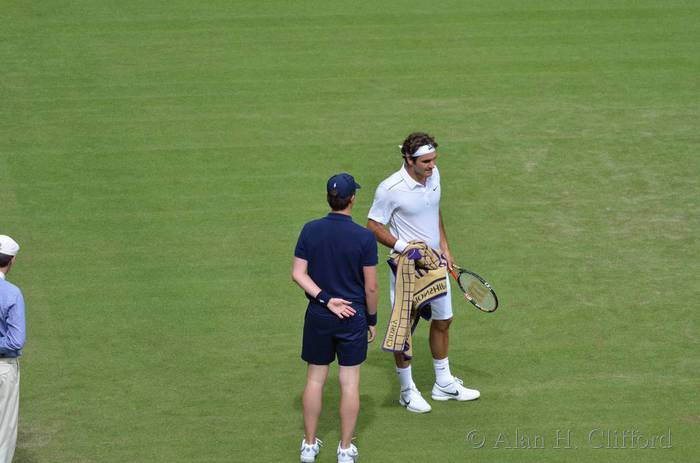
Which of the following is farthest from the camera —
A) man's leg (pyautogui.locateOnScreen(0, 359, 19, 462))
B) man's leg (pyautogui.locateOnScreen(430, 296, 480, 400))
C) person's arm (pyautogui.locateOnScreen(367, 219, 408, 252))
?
man's leg (pyautogui.locateOnScreen(430, 296, 480, 400))

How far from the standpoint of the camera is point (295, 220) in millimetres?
11805

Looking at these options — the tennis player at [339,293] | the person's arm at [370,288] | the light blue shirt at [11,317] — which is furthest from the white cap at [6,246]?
the person's arm at [370,288]

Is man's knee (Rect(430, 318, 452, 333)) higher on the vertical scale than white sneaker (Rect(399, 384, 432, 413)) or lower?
higher

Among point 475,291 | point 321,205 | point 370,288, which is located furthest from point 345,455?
point 321,205

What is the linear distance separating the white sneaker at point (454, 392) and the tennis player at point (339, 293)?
1.23m

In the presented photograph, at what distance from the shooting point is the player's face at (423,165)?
27.1ft

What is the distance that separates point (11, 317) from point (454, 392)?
356 centimetres

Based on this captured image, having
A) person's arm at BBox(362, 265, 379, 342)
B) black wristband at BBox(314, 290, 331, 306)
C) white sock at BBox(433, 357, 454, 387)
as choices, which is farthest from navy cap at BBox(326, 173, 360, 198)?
white sock at BBox(433, 357, 454, 387)

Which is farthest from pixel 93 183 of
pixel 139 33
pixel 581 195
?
pixel 581 195

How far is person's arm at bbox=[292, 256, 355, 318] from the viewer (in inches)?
296

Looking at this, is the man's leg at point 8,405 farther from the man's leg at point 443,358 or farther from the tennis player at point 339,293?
the man's leg at point 443,358

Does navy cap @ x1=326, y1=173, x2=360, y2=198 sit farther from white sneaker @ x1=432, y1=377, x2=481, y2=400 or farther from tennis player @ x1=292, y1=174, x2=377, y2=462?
white sneaker @ x1=432, y1=377, x2=481, y2=400

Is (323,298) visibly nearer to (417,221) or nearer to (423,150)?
(417,221)

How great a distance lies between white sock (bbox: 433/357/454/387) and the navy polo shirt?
1.36 metres
